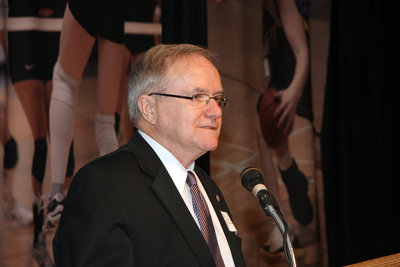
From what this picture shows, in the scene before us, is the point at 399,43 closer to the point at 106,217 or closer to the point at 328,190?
the point at 328,190

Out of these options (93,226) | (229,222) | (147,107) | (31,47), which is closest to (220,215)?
(229,222)

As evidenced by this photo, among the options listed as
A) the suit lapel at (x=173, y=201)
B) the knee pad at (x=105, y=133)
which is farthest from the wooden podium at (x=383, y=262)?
the knee pad at (x=105, y=133)

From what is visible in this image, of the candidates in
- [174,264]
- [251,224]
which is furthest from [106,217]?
[251,224]

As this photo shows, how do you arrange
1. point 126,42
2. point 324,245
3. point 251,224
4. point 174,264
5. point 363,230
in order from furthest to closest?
1. point 363,230
2. point 324,245
3. point 251,224
4. point 126,42
5. point 174,264

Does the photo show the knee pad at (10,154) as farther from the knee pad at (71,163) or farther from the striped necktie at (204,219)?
the striped necktie at (204,219)

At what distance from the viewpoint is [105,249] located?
1294 mm

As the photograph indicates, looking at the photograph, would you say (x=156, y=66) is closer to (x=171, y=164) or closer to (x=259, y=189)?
(x=171, y=164)

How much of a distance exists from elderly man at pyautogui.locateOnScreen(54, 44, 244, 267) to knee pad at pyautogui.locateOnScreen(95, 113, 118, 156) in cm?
148

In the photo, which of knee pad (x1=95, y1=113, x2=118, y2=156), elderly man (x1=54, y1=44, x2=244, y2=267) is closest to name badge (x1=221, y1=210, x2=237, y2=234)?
elderly man (x1=54, y1=44, x2=244, y2=267)

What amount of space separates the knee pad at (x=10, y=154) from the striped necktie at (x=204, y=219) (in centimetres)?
166

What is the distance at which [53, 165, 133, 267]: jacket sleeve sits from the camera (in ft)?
4.25

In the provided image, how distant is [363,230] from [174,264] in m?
3.77

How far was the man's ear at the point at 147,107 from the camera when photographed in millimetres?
1755

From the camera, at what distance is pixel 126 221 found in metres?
1.38
